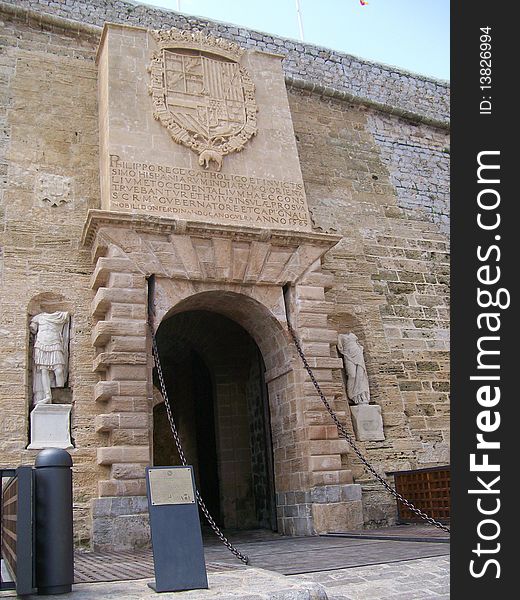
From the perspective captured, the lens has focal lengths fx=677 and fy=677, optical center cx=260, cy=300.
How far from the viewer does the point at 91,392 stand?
7.63m

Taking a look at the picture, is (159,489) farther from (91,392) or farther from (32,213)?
(32,213)

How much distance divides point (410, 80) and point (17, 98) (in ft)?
23.0

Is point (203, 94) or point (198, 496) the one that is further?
point (203, 94)

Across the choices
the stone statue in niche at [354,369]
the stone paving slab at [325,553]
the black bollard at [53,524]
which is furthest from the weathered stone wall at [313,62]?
the black bollard at [53,524]

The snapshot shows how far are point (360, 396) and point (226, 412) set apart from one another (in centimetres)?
247

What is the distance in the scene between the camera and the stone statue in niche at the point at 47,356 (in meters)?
7.47

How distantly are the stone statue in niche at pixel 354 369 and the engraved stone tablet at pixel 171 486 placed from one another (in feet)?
16.2

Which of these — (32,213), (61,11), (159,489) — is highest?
(61,11)

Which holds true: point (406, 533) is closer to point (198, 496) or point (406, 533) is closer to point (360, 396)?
point (360, 396)

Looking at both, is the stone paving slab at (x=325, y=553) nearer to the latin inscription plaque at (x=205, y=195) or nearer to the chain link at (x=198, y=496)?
the chain link at (x=198, y=496)

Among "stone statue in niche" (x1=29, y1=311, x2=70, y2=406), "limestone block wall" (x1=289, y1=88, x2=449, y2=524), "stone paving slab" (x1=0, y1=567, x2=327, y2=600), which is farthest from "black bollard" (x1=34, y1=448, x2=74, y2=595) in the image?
"limestone block wall" (x1=289, y1=88, x2=449, y2=524)

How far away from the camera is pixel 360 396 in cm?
893

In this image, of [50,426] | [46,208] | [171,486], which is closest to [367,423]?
[50,426]

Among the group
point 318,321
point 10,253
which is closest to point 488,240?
point 318,321
